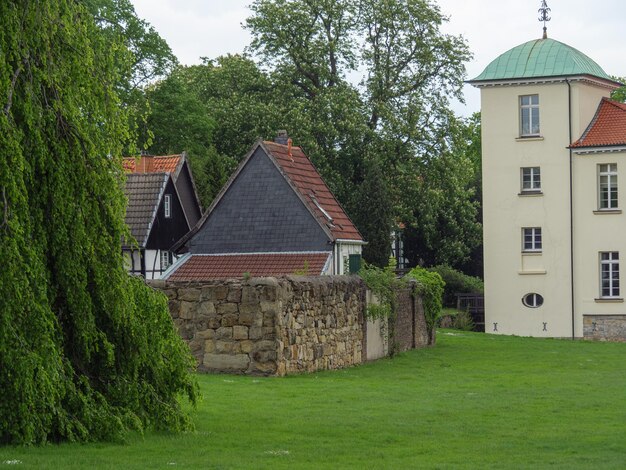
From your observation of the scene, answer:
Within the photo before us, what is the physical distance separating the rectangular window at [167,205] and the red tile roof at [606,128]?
16180 mm

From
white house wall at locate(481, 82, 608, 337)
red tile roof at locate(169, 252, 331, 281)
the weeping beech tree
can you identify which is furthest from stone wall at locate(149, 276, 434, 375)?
white house wall at locate(481, 82, 608, 337)

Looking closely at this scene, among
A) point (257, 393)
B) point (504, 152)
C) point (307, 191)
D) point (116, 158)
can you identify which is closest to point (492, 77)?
point (504, 152)

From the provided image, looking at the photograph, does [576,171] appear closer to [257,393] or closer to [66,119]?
[257,393]

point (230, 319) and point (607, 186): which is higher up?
point (607, 186)

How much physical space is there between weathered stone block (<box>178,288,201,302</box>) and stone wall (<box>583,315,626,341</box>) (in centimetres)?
2731

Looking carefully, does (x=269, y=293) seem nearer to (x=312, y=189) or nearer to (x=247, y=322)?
(x=247, y=322)

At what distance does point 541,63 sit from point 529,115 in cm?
202

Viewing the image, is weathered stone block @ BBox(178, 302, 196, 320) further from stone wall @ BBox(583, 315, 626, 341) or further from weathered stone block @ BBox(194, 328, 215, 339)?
stone wall @ BBox(583, 315, 626, 341)

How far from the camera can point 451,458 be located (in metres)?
14.4

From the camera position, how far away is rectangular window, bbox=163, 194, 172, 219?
54.2 meters

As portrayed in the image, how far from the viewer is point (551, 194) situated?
2018 inches

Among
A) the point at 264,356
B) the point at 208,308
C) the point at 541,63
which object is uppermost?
the point at 541,63

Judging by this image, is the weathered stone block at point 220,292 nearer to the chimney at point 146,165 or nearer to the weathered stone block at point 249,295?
the weathered stone block at point 249,295

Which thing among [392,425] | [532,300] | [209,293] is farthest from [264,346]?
[532,300]
